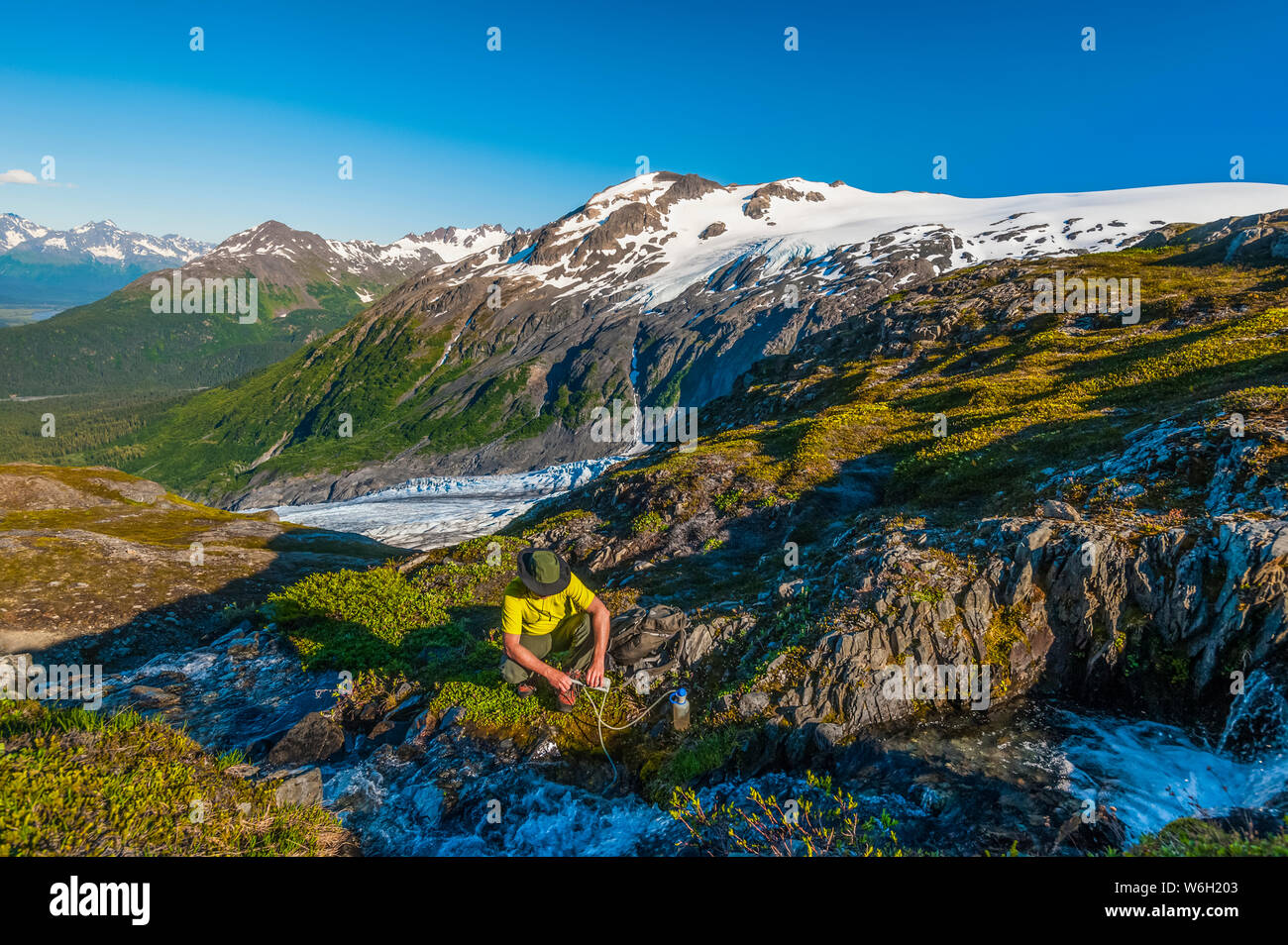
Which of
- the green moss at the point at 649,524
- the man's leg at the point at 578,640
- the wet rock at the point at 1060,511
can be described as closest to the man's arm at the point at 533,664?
the man's leg at the point at 578,640

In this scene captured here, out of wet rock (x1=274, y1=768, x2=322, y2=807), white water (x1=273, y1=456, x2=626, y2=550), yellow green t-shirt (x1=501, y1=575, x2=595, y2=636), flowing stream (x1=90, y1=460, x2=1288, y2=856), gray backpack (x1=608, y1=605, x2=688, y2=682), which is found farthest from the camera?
white water (x1=273, y1=456, x2=626, y2=550)

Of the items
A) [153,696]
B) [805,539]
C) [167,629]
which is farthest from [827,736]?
[167,629]

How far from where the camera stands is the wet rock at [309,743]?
1135cm

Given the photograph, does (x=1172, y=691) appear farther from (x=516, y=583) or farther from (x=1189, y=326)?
(x=1189, y=326)

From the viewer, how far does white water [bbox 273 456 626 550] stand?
124 meters

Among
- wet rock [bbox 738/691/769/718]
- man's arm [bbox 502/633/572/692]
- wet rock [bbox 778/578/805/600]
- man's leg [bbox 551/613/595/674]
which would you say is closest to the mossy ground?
man's arm [bbox 502/633/572/692]

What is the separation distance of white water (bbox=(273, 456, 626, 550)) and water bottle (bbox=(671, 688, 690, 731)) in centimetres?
9117

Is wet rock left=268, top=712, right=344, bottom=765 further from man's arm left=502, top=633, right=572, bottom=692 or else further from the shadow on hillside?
the shadow on hillside

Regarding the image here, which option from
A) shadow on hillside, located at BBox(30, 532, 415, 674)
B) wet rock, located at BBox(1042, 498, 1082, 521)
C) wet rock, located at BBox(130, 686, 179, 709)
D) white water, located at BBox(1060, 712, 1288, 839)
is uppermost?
wet rock, located at BBox(1042, 498, 1082, 521)

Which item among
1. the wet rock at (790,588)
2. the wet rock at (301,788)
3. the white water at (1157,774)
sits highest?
the wet rock at (790,588)

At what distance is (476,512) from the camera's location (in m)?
137

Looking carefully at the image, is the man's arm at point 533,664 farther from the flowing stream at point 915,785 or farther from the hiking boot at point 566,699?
the flowing stream at point 915,785

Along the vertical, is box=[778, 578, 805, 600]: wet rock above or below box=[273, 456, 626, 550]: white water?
above
